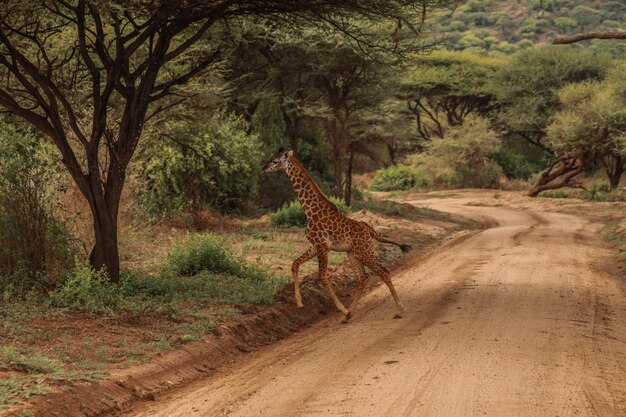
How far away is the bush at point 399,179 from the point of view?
167 feet

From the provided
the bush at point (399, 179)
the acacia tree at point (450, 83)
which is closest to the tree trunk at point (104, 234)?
the acacia tree at point (450, 83)

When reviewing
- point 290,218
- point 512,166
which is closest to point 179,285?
point 290,218

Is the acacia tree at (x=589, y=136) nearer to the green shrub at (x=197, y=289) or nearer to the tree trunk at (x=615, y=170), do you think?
the tree trunk at (x=615, y=170)

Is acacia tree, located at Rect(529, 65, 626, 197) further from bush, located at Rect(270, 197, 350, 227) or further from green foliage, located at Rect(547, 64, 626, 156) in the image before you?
bush, located at Rect(270, 197, 350, 227)

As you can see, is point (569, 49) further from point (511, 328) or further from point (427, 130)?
point (511, 328)

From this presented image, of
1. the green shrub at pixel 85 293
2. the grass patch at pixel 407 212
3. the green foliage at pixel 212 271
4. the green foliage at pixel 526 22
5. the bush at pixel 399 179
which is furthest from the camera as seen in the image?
the green foliage at pixel 526 22

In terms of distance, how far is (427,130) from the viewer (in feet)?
206

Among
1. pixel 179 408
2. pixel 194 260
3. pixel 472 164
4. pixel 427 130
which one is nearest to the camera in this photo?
pixel 179 408

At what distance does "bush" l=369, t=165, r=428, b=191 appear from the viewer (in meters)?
51.0

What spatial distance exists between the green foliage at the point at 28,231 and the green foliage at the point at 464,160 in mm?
36909

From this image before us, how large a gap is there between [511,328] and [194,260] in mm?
5968

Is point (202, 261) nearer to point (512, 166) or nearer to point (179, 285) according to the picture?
point (179, 285)

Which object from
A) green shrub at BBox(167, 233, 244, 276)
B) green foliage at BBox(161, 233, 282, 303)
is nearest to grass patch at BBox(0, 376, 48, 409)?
green foliage at BBox(161, 233, 282, 303)

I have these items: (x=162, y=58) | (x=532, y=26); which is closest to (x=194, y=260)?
(x=162, y=58)
